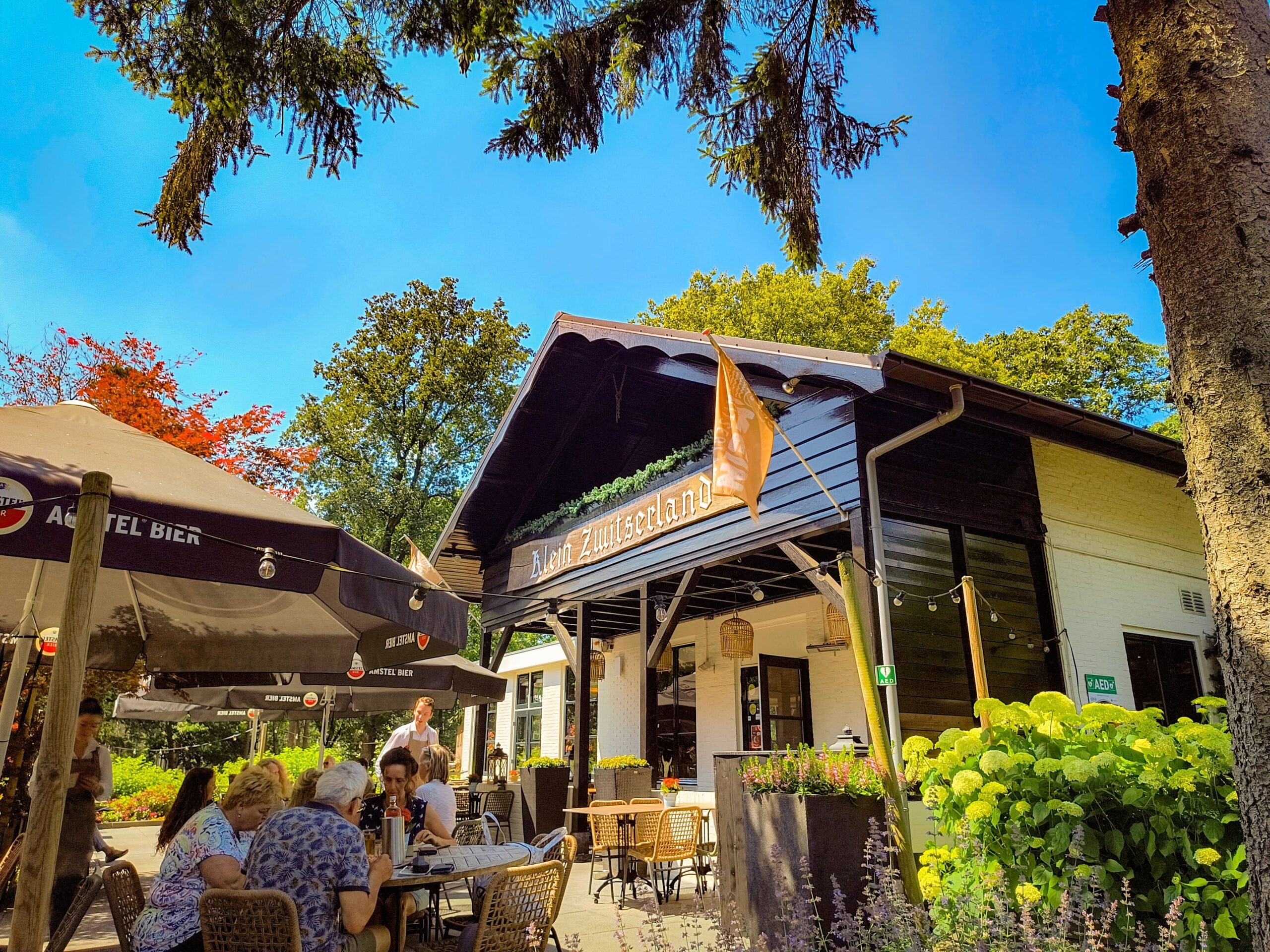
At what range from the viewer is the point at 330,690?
919 cm

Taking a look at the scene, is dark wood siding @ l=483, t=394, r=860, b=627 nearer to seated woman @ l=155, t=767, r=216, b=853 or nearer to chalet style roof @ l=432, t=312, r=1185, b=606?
chalet style roof @ l=432, t=312, r=1185, b=606

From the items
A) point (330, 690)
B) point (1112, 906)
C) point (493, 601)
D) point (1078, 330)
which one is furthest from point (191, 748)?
point (1078, 330)

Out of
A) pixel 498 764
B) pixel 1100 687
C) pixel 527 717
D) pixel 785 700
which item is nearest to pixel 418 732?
pixel 785 700

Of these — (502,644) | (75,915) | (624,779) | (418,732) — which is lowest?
(75,915)

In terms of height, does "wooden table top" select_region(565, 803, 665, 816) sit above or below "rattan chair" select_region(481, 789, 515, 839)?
above

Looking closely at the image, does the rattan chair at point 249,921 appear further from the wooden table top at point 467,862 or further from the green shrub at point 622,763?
the green shrub at point 622,763

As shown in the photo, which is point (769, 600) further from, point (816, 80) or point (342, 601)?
point (342, 601)

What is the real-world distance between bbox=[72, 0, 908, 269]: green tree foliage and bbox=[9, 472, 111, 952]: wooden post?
2.40 meters

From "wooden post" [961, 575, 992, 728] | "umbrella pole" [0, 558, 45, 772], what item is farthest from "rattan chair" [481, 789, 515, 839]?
"umbrella pole" [0, 558, 45, 772]

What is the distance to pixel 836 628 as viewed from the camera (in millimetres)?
9203

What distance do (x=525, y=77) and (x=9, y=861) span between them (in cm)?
550

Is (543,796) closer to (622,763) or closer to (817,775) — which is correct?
(622,763)

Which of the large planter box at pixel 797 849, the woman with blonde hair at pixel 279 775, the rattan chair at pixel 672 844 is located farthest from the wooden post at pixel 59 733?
the rattan chair at pixel 672 844

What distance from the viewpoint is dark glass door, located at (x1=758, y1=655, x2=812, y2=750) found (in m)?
10.9
